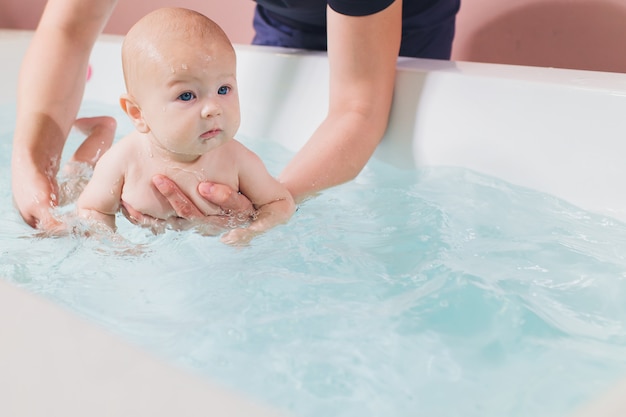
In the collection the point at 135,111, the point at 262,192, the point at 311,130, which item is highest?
the point at 135,111

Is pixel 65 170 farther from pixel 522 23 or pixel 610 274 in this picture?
pixel 522 23

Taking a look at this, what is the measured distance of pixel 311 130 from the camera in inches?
54.6

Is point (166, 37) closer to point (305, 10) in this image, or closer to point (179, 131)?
point (179, 131)

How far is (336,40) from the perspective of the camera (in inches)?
46.2

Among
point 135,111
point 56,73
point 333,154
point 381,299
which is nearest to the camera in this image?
point 381,299

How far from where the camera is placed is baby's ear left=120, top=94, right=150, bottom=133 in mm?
884

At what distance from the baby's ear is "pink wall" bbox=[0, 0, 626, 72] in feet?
3.58

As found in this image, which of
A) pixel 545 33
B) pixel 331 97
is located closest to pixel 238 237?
pixel 331 97

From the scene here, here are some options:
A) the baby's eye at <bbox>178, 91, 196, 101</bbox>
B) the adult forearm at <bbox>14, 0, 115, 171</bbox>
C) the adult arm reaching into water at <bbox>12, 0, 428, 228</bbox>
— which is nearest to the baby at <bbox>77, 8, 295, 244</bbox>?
the baby's eye at <bbox>178, 91, 196, 101</bbox>

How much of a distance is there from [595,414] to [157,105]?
23.4 inches

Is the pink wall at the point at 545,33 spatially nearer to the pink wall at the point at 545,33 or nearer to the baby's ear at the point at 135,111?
the pink wall at the point at 545,33

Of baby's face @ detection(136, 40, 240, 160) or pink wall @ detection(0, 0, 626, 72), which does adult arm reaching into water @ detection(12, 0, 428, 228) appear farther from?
pink wall @ detection(0, 0, 626, 72)

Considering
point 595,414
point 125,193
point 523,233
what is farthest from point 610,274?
point 125,193

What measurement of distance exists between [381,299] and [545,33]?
1.11 meters
